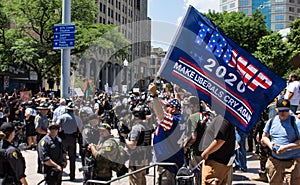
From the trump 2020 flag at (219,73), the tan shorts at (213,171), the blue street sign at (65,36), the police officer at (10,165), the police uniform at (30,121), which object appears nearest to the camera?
the trump 2020 flag at (219,73)

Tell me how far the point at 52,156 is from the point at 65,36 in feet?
30.4

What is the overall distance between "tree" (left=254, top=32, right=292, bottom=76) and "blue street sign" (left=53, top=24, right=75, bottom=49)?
26.5 meters

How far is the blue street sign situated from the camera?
49.0ft

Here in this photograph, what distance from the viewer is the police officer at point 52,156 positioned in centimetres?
644

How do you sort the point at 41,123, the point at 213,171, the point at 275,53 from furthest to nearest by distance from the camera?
the point at 275,53
the point at 41,123
the point at 213,171

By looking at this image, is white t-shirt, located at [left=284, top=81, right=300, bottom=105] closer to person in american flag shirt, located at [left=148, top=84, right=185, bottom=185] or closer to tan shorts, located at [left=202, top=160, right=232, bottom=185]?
person in american flag shirt, located at [left=148, top=84, right=185, bottom=185]

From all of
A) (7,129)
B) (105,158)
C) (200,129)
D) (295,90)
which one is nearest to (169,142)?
(200,129)

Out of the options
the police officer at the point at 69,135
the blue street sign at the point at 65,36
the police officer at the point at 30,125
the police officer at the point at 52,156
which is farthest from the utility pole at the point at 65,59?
the police officer at the point at 52,156

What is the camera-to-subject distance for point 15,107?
54.2 ft

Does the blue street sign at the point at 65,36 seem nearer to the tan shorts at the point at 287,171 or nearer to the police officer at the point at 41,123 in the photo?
the police officer at the point at 41,123

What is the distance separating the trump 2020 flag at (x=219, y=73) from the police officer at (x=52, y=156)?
8.62 feet

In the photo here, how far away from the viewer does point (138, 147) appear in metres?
6.55

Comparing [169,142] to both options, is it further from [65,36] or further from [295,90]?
[65,36]

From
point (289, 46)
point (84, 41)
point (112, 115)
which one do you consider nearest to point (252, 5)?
point (289, 46)
